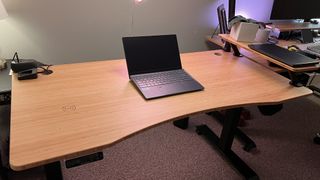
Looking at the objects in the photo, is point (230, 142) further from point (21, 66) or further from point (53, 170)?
point (21, 66)

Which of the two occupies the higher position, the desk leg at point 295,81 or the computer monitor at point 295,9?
the computer monitor at point 295,9

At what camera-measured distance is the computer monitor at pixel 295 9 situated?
234cm

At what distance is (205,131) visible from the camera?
2133 mm

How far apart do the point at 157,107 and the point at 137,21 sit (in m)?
1.27

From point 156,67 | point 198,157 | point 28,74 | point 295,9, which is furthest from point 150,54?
point 295,9

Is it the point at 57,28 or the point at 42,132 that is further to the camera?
the point at 57,28

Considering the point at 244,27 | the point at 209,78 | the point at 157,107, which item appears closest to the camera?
the point at 157,107

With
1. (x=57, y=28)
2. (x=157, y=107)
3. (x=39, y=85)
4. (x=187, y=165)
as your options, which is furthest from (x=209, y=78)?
(x=57, y=28)

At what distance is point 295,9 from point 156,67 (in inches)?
72.6

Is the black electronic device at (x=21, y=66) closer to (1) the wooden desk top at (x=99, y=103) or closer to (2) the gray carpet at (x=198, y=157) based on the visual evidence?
(1) the wooden desk top at (x=99, y=103)

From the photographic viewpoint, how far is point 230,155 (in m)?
1.88

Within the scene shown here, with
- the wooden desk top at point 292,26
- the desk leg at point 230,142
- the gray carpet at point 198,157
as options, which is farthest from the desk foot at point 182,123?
the wooden desk top at point 292,26

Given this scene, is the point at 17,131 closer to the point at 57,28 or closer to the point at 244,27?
the point at 57,28

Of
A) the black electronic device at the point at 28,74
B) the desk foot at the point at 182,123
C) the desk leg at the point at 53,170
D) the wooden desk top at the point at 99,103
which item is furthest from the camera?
the desk foot at the point at 182,123
